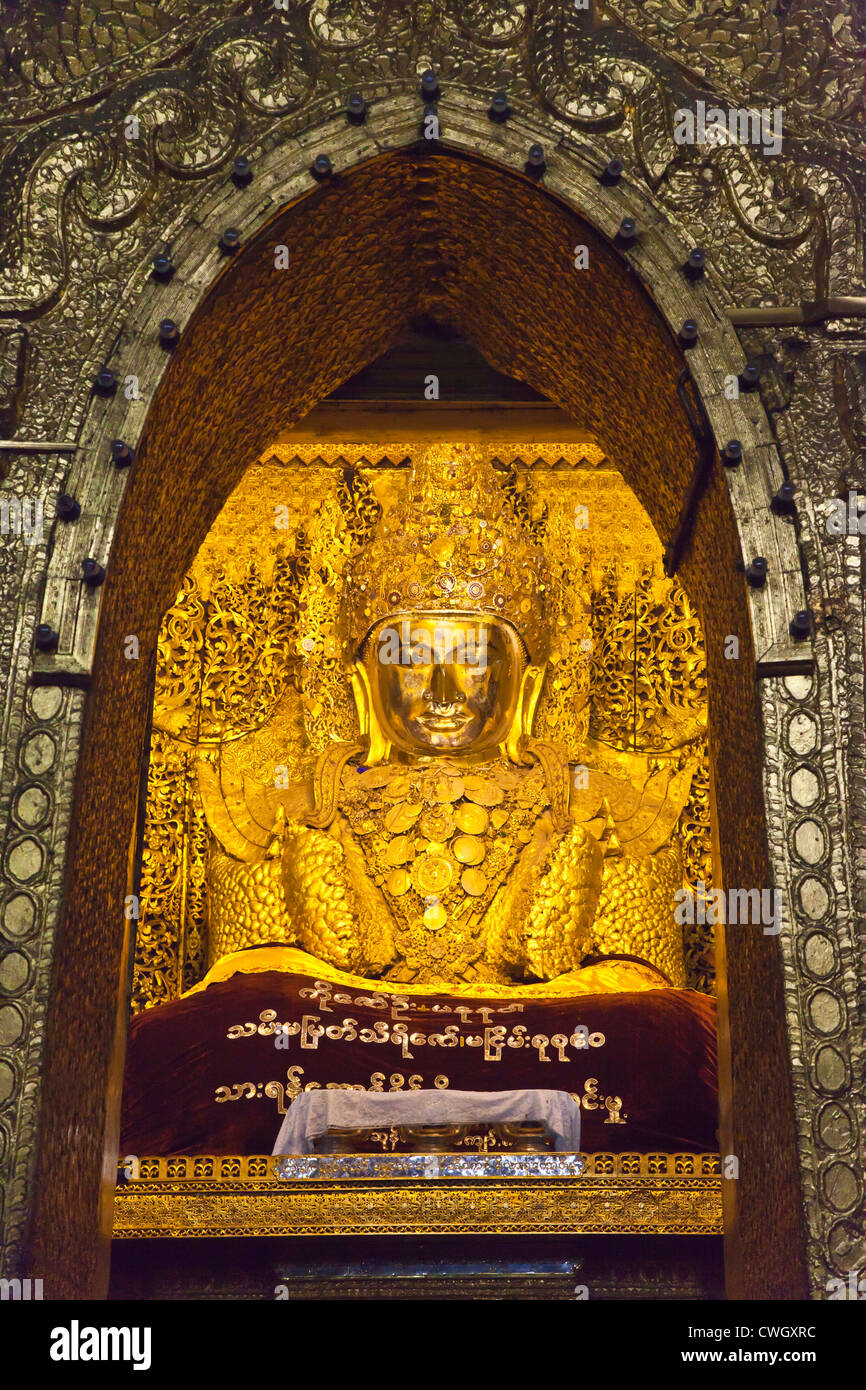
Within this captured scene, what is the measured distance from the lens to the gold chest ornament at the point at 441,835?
7.21 meters

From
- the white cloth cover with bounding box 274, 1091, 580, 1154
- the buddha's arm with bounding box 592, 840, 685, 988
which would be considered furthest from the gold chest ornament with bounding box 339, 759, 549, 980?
the white cloth cover with bounding box 274, 1091, 580, 1154

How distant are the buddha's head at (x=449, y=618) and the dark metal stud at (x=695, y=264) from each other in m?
3.32

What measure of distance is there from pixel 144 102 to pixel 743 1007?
98.7 inches

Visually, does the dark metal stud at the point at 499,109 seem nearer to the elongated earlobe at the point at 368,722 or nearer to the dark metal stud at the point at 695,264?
the dark metal stud at the point at 695,264

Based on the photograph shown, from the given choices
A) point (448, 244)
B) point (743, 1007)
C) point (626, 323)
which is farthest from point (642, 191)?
point (743, 1007)

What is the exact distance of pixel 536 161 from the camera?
13.3ft

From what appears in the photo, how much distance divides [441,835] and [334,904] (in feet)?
1.77

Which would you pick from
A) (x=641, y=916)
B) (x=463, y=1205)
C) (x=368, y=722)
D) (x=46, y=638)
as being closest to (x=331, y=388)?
(x=46, y=638)

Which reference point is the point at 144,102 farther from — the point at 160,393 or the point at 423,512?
the point at 423,512

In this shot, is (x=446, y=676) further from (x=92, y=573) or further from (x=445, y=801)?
(x=92, y=573)

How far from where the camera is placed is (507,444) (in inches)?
290

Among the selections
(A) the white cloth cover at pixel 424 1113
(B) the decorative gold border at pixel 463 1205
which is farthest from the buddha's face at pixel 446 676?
(B) the decorative gold border at pixel 463 1205

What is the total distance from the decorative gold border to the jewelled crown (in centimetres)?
260

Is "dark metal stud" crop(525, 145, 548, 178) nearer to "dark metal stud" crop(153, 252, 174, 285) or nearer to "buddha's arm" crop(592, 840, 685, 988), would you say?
"dark metal stud" crop(153, 252, 174, 285)
